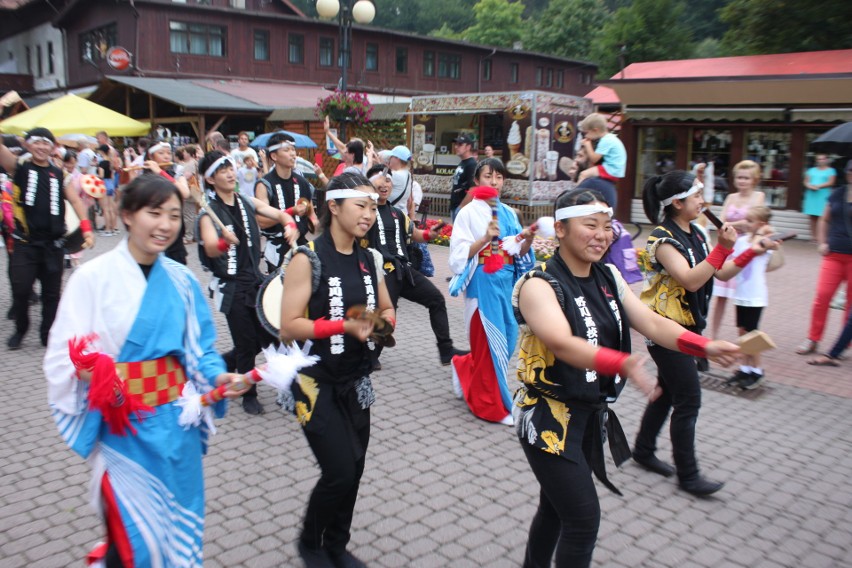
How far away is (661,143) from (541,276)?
54.1ft

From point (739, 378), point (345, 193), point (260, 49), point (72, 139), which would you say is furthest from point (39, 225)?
point (260, 49)

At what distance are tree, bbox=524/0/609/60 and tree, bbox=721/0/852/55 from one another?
22456 millimetres

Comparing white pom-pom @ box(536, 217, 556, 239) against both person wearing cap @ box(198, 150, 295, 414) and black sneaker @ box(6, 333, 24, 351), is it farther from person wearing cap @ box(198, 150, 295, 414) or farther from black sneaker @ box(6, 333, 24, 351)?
black sneaker @ box(6, 333, 24, 351)


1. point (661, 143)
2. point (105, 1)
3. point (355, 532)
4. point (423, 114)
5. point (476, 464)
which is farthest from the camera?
point (105, 1)

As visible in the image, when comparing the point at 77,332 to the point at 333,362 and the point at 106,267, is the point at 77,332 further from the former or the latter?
the point at 333,362

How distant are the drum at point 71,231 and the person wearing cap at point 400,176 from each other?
3.44 m

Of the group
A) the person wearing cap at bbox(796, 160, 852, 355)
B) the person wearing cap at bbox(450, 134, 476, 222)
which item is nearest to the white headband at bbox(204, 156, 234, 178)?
the person wearing cap at bbox(450, 134, 476, 222)

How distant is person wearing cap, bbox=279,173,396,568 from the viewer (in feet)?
10.8

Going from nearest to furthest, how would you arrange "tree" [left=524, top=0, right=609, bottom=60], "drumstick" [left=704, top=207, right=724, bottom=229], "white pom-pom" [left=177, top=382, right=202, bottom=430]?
"white pom-pom" [left=177, top=382, right=202, bottom=430], "drumstick" [left=704, top=207, right=724, bottom=229], "tree" [left=524, top=0, right=609, bottom=60]

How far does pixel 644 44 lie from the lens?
37875 mm

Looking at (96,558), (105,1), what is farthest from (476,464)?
(105,1)

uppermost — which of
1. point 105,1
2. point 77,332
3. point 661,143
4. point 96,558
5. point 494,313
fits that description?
point 105,1

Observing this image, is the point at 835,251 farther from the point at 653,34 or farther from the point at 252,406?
the point at 653,34

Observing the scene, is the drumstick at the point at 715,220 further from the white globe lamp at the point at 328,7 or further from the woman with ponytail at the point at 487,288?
the white globe lamp at the point at 328,7
